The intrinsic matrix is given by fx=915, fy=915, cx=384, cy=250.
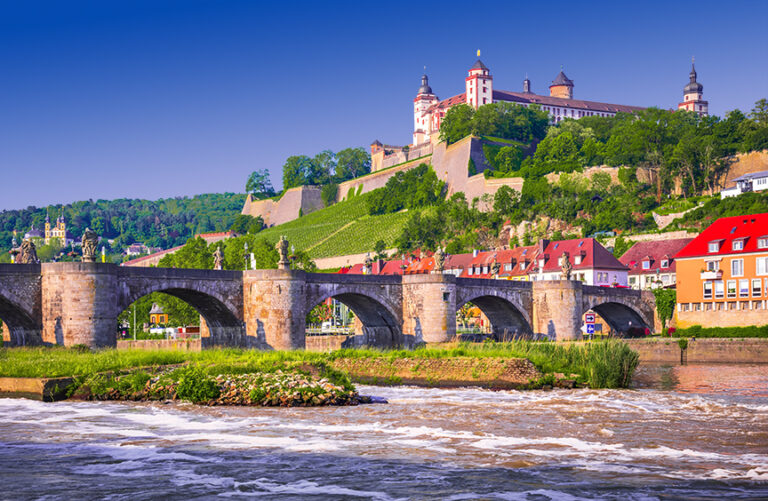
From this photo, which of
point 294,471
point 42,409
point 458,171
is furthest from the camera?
point 458,171

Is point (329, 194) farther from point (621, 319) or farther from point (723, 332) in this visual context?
point (723, 332)

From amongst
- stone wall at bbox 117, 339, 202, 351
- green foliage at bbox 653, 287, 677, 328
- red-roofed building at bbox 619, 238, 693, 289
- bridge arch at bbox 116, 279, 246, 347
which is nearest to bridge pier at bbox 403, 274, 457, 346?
bridge arch at bbox 116, 279, 246, 347

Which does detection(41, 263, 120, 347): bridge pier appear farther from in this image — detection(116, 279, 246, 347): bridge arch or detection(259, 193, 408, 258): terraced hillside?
detection(259, 193, 408, 258): terraced hillside

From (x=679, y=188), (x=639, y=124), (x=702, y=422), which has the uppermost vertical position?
(x=639, y=124)

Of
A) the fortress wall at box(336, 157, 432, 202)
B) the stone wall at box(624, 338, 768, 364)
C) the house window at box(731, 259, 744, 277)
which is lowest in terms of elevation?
the stone wall at box(624, 338, 768, 364)

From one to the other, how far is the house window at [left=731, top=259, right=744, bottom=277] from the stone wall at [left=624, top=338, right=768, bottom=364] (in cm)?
980

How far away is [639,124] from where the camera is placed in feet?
414

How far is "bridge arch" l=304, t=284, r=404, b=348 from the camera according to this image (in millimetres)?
53094

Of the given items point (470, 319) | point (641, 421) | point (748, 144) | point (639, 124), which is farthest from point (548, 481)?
point (639, 124)

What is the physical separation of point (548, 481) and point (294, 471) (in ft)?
15.6

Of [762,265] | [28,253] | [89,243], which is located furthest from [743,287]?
[28,253]

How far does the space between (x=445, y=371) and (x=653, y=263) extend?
5971 centimetres

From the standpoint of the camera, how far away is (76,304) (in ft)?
136

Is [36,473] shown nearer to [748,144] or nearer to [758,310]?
[758,310]
